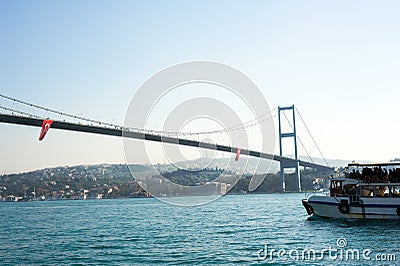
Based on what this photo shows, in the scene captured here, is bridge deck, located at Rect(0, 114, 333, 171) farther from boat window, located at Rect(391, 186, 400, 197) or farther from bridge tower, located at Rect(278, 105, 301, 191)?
boat window, located at Rect(391, 186, 400, 197)

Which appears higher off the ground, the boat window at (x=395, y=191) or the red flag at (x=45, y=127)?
the red flag at (x=45, y=127)

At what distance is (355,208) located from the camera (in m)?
29.0

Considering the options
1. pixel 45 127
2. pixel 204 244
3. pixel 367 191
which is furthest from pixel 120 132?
pixel 204 244

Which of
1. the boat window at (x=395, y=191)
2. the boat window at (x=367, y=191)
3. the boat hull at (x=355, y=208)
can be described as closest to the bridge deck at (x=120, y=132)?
the boat hull at (x=355, y=208)

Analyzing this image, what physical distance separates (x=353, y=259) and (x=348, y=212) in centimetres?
1315

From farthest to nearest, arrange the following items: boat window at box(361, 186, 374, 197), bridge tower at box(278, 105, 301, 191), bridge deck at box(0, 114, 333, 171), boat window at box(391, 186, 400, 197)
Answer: bridge tower at box(278, 105, 301, 191) → bridge deck at box(0, 114, 333, 171) → boat window at box(361, 186, 374, 197) → boat window at box(391, 186, 400, 197)

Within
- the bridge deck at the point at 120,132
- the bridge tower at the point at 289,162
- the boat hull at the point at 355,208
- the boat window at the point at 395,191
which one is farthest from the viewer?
the bridge tower at the point at 289,162

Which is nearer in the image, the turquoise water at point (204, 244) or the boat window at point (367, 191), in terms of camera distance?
the turquoise water at point (204, 244)

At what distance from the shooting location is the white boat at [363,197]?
92.3 feet

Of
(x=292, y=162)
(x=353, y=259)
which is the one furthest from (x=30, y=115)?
(x=292, y=162)

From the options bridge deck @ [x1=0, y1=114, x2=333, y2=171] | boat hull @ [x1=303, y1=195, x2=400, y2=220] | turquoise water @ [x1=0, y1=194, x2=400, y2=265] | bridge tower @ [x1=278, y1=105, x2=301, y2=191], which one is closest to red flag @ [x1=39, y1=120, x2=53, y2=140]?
bridge deck @ [x1=0, y1=114, x2=333, y2=171]

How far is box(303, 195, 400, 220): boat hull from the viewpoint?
27.9 meters

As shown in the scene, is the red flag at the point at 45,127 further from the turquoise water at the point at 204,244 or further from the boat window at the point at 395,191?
the boat window at the point at 395,191

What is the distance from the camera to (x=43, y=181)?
445ft
